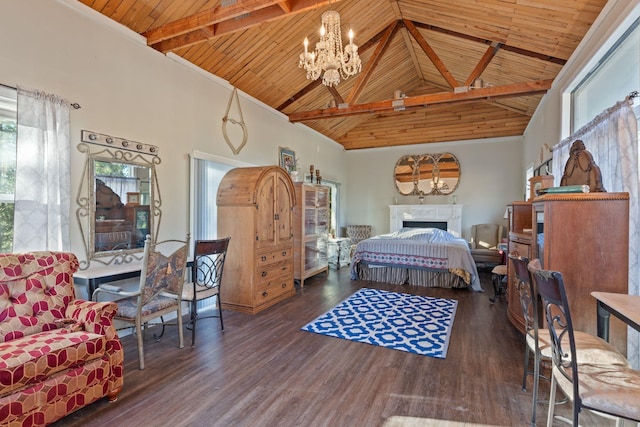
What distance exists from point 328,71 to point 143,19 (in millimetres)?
2094

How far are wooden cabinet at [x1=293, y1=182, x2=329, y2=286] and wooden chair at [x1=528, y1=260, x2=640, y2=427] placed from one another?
4032 mm

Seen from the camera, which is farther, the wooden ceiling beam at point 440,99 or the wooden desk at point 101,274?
the wooden ceiling beam at point 440,99

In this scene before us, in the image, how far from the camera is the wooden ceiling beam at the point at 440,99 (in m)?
4.70

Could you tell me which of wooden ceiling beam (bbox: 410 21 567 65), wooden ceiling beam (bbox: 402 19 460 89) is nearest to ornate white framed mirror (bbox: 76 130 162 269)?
wooden ceiling beam (bbox: 402 19 460 89)

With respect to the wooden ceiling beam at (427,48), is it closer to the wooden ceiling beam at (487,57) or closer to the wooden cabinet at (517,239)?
the wooden ceiling beam at (487,57)

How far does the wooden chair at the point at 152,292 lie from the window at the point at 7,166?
84cm

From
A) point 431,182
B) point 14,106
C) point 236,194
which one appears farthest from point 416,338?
point 431,182

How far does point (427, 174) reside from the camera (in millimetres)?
8195

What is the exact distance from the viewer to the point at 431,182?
814cm

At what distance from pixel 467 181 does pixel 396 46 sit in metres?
3.74

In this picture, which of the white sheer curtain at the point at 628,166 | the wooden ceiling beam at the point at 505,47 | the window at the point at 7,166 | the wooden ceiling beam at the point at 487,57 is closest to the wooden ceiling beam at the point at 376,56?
the wooden ceiling beam at the point at 505,47

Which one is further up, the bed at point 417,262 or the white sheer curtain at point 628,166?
the white sheer curtain at point 628,166

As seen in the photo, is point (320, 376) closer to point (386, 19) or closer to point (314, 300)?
point (314, 300)

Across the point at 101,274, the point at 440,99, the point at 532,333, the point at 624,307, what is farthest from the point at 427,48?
the point at 101,274
